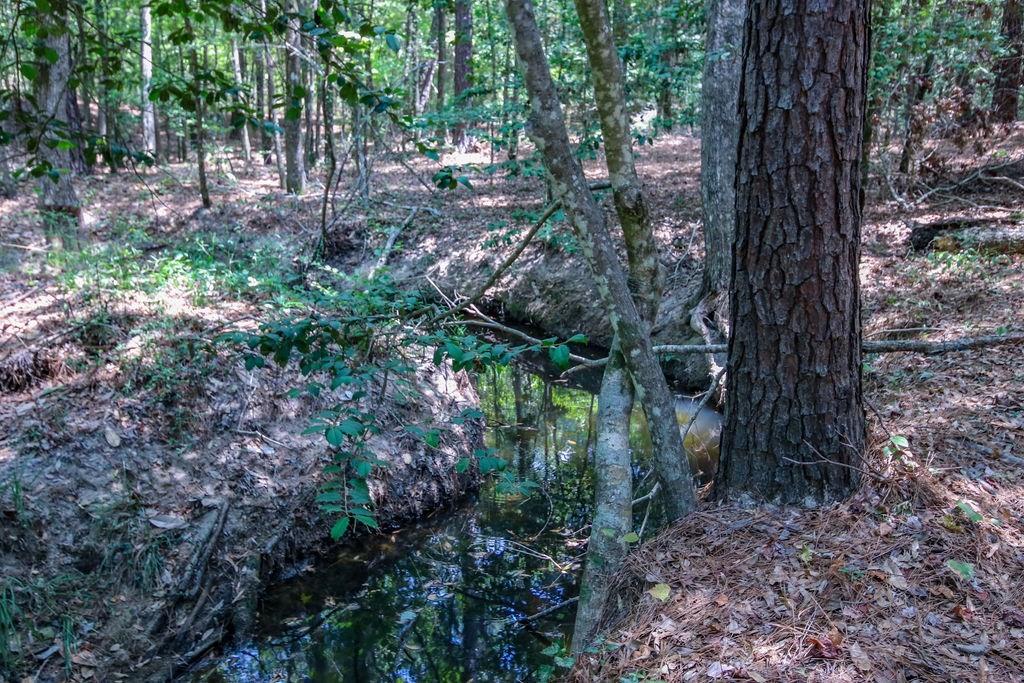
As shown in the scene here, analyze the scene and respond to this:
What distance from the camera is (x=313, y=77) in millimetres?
13422

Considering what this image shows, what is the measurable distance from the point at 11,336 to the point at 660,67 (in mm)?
7511

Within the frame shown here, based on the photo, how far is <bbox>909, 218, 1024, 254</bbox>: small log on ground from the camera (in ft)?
24.1

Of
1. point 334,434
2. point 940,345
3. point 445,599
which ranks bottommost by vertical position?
point 445,599

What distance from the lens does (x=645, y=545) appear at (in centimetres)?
348

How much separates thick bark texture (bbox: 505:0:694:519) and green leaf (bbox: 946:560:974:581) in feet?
3.75

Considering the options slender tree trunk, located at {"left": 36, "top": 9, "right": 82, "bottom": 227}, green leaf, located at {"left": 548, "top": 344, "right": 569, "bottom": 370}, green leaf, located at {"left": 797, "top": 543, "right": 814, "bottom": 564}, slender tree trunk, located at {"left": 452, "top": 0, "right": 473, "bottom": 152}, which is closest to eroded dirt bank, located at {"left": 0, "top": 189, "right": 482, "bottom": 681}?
green leaf, located at {"left": 548, "top": 344, "right": 569, "bottom": 370}

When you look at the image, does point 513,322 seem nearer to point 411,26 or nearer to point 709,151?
point 709,151

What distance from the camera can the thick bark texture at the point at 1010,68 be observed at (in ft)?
30.0

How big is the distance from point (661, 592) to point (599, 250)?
1.64 metres

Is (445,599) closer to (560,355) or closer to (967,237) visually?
(560,355)

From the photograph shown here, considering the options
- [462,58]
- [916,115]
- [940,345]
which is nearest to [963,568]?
[940,345]

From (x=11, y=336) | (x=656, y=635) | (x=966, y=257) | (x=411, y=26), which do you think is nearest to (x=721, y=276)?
(x=966, y=257)

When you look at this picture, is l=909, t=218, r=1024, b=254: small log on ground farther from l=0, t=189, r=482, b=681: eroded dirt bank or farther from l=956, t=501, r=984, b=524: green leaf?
l=0, t=189, r=482, b=681: eroded dirt bank

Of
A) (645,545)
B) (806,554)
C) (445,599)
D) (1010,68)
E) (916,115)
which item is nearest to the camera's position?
(806,554)
